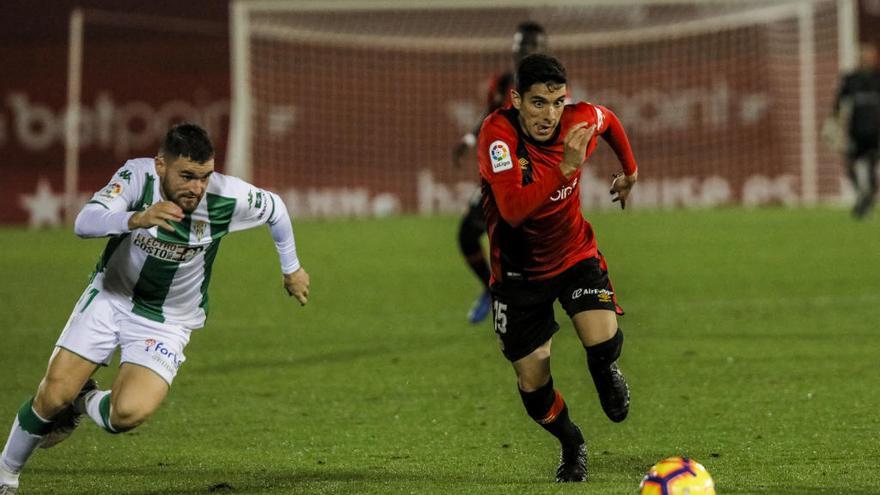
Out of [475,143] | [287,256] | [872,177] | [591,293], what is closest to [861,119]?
[872,177]

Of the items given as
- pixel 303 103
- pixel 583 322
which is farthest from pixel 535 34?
pixel 303 103

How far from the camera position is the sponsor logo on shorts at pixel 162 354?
6254 millimetres

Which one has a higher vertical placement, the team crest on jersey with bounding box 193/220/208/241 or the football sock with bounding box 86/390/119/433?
the team crest on jersey with bounding box 193/220/208/241

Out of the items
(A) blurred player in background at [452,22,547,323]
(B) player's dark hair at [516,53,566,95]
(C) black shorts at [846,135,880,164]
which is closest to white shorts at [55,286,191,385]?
(B) player's dark hair at [516,53,566,95]

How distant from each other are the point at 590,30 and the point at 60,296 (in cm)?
1317

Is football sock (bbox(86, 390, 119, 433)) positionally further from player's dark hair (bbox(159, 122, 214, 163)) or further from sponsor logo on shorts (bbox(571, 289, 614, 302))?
sponsor logo on shorts (bbox(571, 289, 614, 302))

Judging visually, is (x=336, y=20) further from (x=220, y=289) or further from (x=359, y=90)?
(x=220, y=289)

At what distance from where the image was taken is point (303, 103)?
24.0m

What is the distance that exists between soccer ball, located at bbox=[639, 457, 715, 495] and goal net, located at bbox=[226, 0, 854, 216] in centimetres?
1880

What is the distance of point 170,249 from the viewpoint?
20.6ft

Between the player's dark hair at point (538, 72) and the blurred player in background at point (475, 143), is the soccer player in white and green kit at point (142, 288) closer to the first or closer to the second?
the player's dark hair at point (538, 72)

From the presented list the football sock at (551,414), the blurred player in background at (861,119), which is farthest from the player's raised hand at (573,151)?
the blurred player in background at (861,119)

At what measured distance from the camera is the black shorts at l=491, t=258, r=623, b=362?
634 centimetres

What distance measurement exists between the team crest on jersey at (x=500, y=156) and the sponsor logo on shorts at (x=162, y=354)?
162cm
